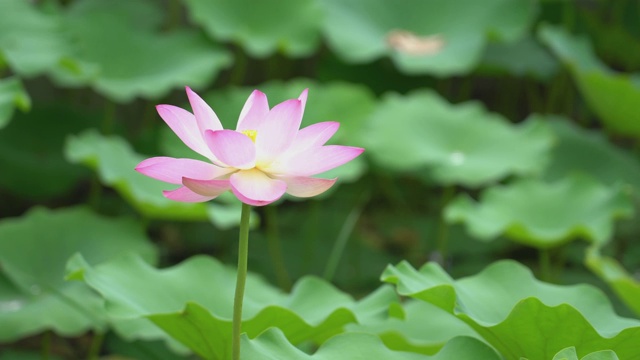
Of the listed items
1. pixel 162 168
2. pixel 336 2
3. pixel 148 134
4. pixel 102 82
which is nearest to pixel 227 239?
pixel 148 134

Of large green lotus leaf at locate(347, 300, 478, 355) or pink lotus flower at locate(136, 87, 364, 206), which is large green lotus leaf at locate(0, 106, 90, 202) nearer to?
large green lotus leaf at locate(347, 300, 478, 355)

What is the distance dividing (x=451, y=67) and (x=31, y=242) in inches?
46.1

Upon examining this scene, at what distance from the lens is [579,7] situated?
3104 millimetres

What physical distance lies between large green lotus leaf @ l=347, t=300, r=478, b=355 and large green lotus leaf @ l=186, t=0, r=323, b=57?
1.13m

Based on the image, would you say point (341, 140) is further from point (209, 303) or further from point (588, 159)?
point (209, 303)

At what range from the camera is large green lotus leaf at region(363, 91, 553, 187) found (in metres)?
2.01

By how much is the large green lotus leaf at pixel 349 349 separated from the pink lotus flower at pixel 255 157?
19 cm

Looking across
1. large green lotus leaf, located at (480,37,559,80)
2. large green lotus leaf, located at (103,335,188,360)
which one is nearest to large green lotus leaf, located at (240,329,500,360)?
large green lotus leaf, located at (103,335,188,360)

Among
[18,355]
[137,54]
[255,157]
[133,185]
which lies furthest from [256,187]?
[137,54]

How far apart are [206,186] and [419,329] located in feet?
2.11

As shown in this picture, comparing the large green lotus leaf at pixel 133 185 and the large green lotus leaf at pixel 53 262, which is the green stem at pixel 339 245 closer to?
the large green lotus leaf at pixel 133 185

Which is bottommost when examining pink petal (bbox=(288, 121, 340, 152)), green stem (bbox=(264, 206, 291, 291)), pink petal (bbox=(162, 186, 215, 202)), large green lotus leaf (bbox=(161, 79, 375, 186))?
green stem (bbox=(264, 206, 291, 291))

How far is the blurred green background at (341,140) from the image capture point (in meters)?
1.80

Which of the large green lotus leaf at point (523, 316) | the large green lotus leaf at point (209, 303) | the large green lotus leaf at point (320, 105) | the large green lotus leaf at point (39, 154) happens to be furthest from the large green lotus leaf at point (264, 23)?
the large green lotus leaf at point (523, 316)
